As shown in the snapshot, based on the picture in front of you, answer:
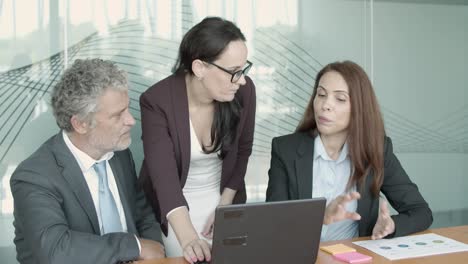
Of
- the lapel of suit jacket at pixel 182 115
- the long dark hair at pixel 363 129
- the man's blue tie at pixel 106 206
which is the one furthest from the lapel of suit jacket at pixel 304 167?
the man's blue tie at pixel 106 206

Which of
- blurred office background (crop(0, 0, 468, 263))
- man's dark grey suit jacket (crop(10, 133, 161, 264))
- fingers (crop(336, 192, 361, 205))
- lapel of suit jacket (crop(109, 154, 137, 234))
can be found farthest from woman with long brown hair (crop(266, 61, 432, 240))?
blurred office background (crop(0, 0, 468, 263))

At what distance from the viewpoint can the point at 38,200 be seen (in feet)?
6.06

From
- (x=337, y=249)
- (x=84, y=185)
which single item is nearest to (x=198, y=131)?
(x=84, y=185)

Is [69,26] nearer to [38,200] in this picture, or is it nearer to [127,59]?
[127,59]

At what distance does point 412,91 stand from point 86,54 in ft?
8.12

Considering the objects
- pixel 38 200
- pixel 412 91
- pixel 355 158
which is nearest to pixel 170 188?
pixel 38 200

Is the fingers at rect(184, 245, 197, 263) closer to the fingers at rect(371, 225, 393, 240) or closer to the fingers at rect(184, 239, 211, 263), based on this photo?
the fingers at rect(184, 239, 211, 263)

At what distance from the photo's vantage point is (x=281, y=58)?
3.97 m

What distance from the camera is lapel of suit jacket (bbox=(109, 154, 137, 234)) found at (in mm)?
2195

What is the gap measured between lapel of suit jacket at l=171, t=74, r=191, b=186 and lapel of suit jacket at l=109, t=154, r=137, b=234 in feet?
0.87

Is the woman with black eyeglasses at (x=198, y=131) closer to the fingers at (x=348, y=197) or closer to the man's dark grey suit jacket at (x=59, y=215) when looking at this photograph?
the man's dark grey suit jacket at (x=59, y=215)

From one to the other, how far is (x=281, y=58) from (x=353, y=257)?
7.78 feet

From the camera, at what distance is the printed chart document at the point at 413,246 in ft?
6.08

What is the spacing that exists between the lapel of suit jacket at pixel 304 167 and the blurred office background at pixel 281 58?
1.50 metres
